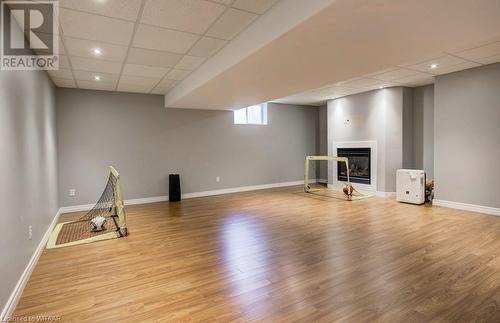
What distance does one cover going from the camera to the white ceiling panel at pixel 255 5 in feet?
8.23

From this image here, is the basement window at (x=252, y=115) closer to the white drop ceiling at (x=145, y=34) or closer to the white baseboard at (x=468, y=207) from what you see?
the white drop ceiling at (x=145, y=34)

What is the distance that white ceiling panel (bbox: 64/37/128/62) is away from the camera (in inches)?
131

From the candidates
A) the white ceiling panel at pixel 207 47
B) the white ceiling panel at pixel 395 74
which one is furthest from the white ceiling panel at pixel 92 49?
the white ceiling panel at pixel 395 74

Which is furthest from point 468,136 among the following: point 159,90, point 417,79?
point 159,90

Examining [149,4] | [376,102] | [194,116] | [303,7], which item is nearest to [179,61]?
[149,4]

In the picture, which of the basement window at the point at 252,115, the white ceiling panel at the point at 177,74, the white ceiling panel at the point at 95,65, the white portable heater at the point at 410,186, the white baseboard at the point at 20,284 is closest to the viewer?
the white baseboard at the point at 20,284

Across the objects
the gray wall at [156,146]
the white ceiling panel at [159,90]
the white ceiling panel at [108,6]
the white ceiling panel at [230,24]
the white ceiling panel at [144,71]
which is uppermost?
the white ceiling panel at [159,90]

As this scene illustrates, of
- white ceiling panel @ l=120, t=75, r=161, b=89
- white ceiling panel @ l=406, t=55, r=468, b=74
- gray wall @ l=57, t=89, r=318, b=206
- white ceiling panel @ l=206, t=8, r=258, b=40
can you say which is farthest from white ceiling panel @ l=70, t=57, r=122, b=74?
white ceiling panel @ l=406, t=55, r=468, b=74

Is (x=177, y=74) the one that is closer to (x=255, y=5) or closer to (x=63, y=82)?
(x=63, y=82)

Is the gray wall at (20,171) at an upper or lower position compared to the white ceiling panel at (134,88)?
lower

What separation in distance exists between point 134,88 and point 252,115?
3.52m

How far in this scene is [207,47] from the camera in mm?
3592

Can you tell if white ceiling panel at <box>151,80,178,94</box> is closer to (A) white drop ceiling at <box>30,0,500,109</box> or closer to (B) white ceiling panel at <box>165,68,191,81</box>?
(B) white ceiling panel at <box>165,68,191,81</box>

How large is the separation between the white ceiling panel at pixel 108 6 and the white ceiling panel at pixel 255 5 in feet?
2.92
